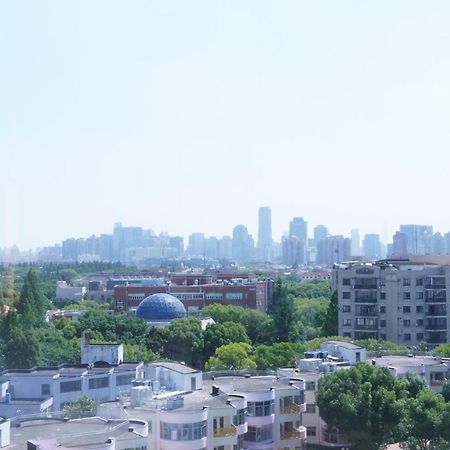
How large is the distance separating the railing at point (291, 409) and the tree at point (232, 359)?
21.4ft

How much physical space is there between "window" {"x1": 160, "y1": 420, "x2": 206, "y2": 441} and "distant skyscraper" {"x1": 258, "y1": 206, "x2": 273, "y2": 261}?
415 feet

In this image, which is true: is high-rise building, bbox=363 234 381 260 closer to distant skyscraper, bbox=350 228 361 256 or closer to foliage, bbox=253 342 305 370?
distant skyscraper, bbox=350 228 361 256

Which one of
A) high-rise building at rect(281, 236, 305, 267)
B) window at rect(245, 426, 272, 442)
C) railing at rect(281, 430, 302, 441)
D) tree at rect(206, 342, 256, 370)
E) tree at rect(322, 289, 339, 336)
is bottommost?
railing at rect(281, 430, 302, 441)

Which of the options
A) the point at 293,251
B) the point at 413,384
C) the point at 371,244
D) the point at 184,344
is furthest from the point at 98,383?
the point at 371,244

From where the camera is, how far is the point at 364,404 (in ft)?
43.4

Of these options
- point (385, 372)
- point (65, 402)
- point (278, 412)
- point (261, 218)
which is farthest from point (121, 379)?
point (261, 218)

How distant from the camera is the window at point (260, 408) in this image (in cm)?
1290

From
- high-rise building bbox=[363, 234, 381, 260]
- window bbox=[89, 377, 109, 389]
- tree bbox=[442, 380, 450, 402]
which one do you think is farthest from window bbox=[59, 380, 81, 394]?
high-rise building bbox=[363, 234, 381, 260]

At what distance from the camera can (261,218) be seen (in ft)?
472

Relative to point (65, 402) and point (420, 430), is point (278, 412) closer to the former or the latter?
point (420, 430)

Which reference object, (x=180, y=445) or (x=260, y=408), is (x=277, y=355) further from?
(x=180, y=445)

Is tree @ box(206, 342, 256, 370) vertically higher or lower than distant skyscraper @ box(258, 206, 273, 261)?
lower

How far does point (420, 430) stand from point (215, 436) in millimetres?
3455

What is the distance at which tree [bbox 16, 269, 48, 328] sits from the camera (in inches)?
1050
